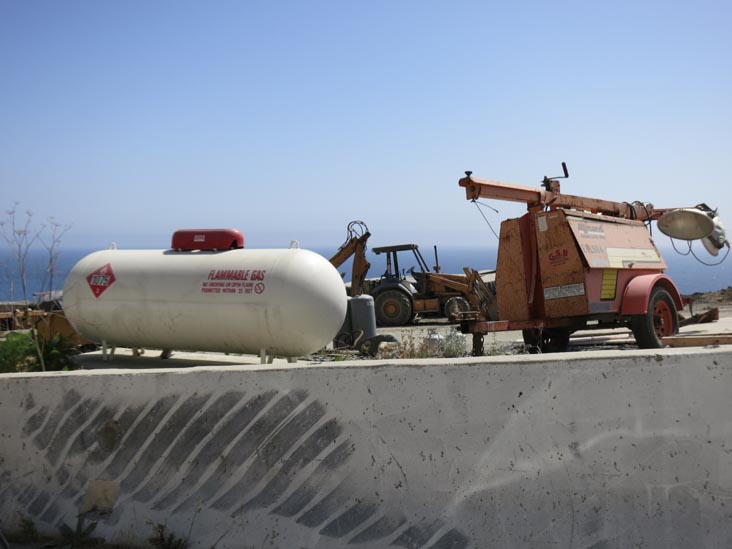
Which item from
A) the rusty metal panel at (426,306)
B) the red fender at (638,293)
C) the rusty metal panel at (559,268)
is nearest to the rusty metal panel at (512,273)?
the rusty metal panel at (559,268)

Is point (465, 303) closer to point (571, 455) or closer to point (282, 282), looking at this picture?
point (282, 282)

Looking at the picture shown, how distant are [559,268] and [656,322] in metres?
1.80

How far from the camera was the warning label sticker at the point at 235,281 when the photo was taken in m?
6.66

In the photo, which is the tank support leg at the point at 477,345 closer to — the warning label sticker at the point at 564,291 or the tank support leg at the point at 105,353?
the warning label sticker at the point at 564,291

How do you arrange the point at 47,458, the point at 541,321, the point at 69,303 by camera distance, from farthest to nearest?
the point at 541,321 → the point at 69,303 → the point at 47,458

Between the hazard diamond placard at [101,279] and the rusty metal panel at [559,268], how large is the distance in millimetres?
5386

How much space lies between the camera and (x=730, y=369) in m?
3.05

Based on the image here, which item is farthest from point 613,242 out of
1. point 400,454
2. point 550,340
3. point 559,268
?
point 400,454

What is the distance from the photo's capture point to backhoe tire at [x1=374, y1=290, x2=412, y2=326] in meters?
16.9

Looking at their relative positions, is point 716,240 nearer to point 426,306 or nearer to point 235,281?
point 426,306

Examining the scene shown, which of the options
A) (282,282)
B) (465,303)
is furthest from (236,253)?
(465,303)

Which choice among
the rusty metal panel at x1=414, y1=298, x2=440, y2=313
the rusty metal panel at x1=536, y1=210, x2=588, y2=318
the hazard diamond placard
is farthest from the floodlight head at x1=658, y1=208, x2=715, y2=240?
the hazard diamond placard

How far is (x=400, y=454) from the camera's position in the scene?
10.7 ft

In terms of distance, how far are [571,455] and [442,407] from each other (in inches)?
25.0
